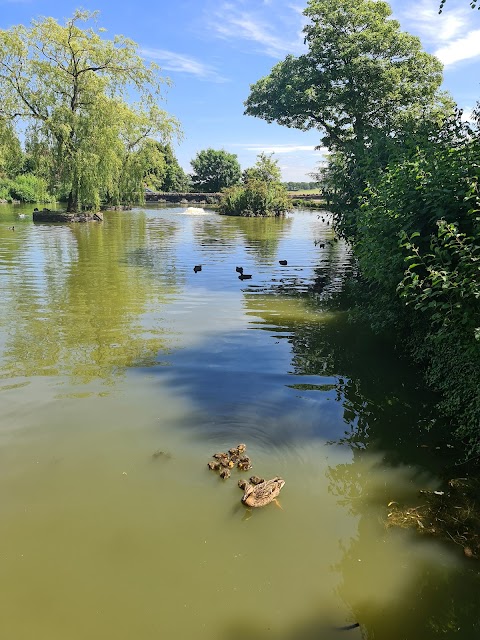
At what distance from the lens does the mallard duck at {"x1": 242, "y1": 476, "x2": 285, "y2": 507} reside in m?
4.29

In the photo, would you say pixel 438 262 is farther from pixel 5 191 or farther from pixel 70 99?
pixel 5 191

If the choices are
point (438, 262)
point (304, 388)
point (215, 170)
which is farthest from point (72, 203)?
point (215, 170)

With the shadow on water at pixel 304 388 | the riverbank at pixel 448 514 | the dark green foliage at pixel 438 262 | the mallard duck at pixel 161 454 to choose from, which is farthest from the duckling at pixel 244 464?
the dark green foliage at pixel 438 262

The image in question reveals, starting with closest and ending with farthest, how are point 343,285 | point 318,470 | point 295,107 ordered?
point 318,470 → point 343,285 → point 295,107

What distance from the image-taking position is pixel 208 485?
459cm

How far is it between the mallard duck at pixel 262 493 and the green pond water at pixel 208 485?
0.26ft

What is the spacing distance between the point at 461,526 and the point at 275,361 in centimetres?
425

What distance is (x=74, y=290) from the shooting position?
13078 millimetres

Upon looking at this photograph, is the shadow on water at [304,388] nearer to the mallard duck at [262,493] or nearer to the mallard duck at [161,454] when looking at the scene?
the mallard duck at [161,454]

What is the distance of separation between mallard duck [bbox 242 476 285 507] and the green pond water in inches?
3.2

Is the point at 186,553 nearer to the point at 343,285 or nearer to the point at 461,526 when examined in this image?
the point at 461,526

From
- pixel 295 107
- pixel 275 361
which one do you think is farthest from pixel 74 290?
pixel 295 107

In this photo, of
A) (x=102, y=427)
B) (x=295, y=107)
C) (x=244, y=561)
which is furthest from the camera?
(x=295, y=107)

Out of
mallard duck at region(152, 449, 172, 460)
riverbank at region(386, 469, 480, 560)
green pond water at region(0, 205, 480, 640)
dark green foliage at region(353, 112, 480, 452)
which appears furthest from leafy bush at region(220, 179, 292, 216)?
riverbank at region(386, 469, 480, 560)
